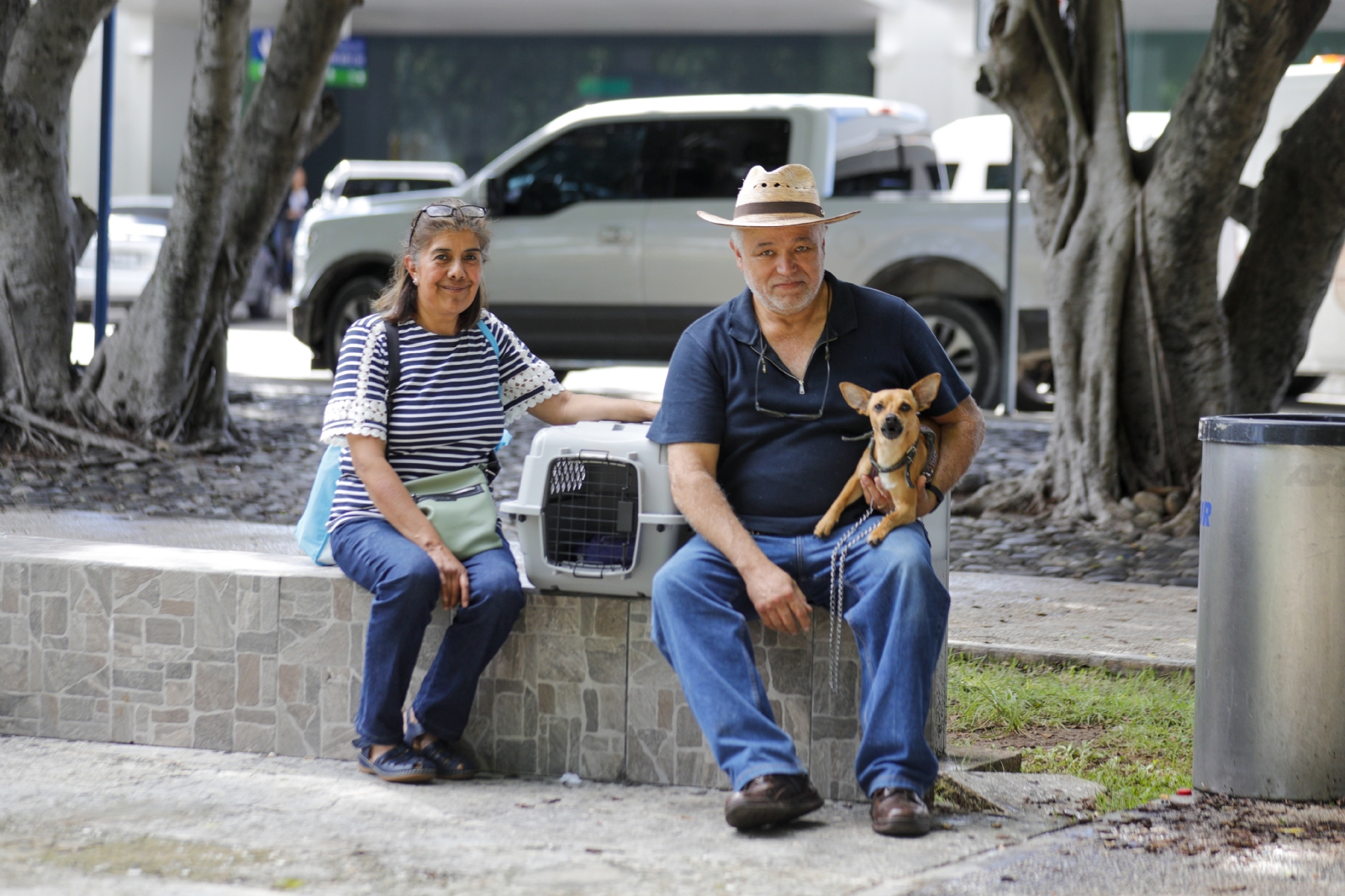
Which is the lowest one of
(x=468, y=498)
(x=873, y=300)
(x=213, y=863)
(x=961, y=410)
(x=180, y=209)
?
(x=213, y=863)

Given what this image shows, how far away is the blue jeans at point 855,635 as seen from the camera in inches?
144

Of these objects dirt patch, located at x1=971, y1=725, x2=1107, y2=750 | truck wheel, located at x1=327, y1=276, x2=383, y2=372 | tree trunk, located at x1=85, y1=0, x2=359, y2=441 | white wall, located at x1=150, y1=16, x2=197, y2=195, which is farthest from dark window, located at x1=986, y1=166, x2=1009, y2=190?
white wall, located at x1=150, y1=16, x2=197, y2=195

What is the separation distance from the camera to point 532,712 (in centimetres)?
418

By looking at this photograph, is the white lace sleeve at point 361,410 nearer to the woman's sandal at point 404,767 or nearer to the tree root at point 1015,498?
the woman's sandal at point 404,767

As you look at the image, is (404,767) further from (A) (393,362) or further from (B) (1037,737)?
(B) (1037,737)

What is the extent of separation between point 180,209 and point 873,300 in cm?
632

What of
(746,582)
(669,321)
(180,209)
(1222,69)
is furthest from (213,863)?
(669,321)

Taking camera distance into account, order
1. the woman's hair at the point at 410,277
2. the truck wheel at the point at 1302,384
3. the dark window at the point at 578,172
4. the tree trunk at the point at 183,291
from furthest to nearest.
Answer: the truck wheel at the point at 1302,384 → the dark window at the point at 578,172 → the tree trunk at the point at 183,291 → the woman's hair at the point at 410,277

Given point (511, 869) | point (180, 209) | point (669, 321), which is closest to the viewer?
point (511, 869)

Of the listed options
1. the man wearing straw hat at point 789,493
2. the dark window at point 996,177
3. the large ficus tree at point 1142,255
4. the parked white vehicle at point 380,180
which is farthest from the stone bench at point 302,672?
the parked white vehicle at point 380,180

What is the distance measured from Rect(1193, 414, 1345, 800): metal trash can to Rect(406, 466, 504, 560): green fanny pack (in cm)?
173

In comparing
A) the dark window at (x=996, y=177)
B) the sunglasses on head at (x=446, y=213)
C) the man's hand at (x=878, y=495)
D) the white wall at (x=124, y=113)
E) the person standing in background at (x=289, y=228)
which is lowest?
the man's hand at (x=878, y=495)

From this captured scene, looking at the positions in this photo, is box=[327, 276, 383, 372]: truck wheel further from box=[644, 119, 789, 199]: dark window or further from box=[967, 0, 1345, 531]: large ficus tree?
box=[967, 0, 1345, 531]: large ficus tree

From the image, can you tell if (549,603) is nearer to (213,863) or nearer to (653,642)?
(653,642)
